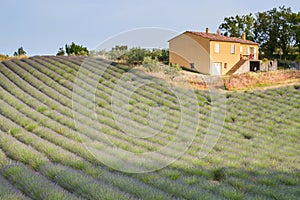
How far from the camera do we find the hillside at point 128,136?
4.07 meters

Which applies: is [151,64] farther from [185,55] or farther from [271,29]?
[271,29]

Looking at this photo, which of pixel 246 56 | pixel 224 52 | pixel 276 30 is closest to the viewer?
pixel 224 52

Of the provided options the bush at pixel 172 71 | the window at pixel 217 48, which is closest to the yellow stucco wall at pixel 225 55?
the window at pixel 217 48

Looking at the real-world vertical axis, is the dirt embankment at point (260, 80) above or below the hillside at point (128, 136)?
above

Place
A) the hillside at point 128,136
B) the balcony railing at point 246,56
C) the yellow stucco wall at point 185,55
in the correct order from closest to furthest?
the hillside at point 128,136, the yellow stucco wall at point 185,55, the balcony railing at point 246,56

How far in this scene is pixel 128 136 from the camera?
7484 millimetres

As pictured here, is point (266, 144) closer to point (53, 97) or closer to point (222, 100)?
point (222, 100)

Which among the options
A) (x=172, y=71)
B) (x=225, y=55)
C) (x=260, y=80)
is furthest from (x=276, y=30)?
(x=172, y=71)

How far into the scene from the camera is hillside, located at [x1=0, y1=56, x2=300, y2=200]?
4066mm

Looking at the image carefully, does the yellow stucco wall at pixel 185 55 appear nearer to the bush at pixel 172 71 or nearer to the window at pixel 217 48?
the bush at pixel 172 71

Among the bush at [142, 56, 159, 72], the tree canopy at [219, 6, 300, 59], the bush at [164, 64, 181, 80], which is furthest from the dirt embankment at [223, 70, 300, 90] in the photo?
the tree canopy at [219, 6, 300, 59]

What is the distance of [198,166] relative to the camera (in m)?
5.56

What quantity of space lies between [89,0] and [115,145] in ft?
18.2

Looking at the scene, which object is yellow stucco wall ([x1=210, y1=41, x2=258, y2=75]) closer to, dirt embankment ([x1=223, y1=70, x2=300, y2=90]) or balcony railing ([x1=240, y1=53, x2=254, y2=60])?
balcony railing ([x1=240, y1=53, x2=254, y2=60])
